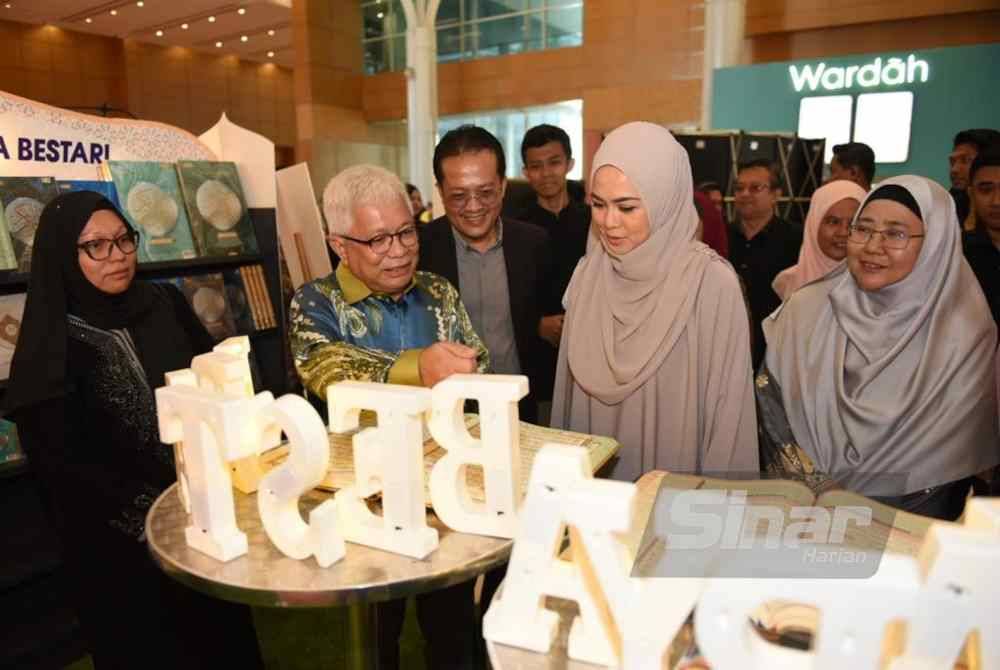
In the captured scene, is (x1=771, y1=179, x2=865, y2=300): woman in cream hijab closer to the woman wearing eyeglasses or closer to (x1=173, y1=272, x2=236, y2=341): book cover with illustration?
the woman wearing eyeglasses

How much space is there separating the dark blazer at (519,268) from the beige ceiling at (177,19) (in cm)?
1182

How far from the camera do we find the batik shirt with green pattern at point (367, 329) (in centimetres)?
148

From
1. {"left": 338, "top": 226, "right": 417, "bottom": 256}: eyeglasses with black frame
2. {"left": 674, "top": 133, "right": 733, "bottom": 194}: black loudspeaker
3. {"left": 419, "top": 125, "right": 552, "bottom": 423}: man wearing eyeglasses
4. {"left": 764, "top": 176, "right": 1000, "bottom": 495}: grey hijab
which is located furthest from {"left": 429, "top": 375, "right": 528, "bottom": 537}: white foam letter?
{"left": 674, "top": 133, "right": 733, "bottom": 194}: black loudspeaker

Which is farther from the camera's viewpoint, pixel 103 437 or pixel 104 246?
pixel 104 246

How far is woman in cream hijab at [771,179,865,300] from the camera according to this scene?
286cm

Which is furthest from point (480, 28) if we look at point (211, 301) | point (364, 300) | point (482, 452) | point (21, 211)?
Answer: point (482, 452)

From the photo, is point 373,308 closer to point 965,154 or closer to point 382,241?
point 382,241

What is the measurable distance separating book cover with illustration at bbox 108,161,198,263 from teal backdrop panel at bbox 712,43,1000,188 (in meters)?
6.82

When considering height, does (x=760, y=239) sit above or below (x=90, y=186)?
below

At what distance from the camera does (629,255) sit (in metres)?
1.71

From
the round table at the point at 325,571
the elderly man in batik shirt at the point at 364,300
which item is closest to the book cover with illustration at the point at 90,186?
the elderly man in batik shirt at the point at 364,300

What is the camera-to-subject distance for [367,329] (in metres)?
1.62

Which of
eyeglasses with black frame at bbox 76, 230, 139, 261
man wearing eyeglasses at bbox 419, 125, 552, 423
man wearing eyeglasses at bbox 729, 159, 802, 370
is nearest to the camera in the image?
eyeglasses with black frame at bbox 76, 230, 139, 261

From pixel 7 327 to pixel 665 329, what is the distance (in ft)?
7.72
